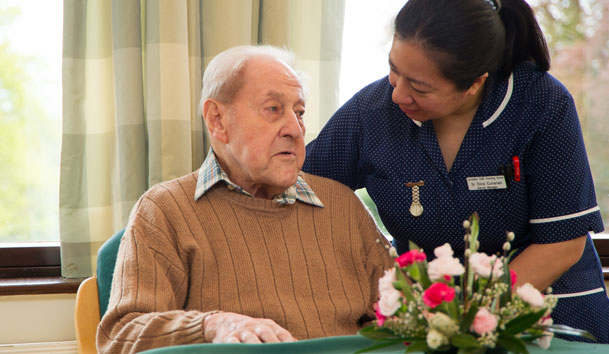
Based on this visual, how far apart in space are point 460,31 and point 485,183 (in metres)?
0.42

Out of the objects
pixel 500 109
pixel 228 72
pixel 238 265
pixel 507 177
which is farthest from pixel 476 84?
pixel 238 265

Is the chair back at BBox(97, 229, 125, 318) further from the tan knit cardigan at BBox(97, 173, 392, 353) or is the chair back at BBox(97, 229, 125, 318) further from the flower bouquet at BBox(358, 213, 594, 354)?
the flower bouquet at BBox(358, 213, 594, 354)

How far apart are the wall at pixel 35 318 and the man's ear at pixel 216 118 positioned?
3.38 ft

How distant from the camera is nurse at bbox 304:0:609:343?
148 cm

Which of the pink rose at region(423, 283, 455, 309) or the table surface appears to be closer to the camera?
the pink rose at region(423, 283, 455, 309)

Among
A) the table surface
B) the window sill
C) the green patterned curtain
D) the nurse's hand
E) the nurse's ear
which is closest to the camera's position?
the table surface

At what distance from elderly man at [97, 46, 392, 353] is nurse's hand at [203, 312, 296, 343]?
0.17 meters

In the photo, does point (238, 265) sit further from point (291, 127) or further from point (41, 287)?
point (41, 287)

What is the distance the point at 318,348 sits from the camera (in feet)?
3.53

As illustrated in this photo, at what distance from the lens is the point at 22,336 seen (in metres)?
2.25

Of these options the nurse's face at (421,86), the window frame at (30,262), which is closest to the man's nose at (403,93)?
the nurse's face at (421,86)

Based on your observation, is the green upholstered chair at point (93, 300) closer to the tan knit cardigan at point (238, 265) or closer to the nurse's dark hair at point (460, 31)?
the tan knit cardigan at point (238, 265)

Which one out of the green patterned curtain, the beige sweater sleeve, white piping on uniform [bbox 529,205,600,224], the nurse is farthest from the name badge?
the green patterned curtain

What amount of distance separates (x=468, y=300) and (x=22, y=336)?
190 centimetres
